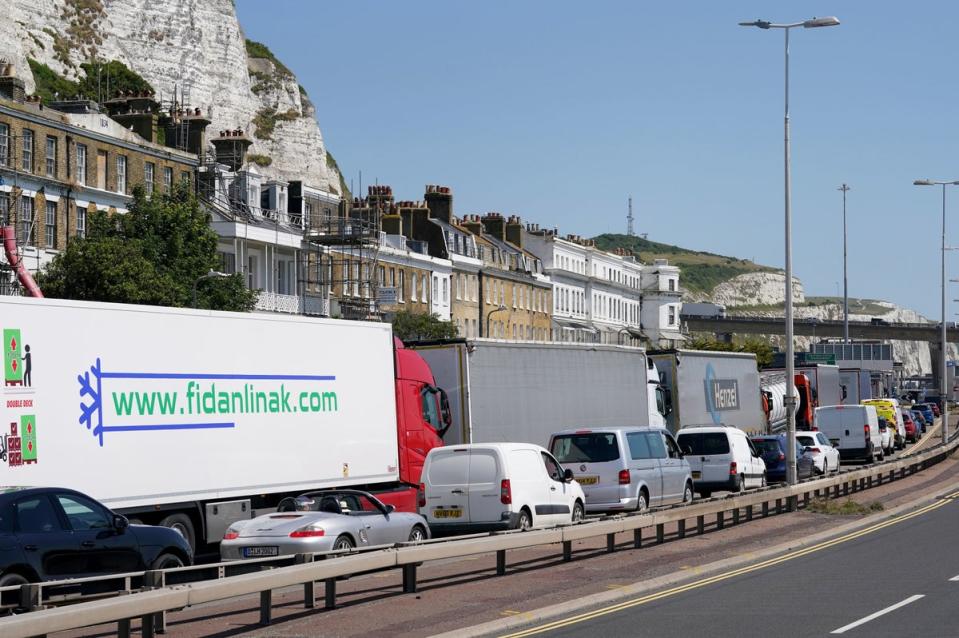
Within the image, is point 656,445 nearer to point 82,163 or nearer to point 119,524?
point 119,524

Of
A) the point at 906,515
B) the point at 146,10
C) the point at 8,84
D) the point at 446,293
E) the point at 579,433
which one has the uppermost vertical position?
the point at 146,10

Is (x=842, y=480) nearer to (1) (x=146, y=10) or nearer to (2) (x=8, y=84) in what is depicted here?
(2) (x=8, y=84)

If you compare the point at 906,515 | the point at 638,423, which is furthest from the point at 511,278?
the point at 906,515

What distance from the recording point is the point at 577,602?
16.4m

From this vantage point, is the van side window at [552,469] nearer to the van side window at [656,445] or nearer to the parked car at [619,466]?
the parked car at [619,466]

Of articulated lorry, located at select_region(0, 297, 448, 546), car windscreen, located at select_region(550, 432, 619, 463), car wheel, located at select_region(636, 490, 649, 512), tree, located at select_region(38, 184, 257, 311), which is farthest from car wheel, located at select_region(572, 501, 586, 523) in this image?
tree, located at select_region(38, 184, 257, 311)

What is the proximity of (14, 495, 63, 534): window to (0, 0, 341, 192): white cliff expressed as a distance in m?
93.0

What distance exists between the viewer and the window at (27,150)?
2151 inches

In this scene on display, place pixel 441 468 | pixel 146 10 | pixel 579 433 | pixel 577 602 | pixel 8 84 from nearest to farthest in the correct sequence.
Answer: pixel 577 602, pixel 441 468, pixel 579 433, pixel 8 84, pixel 146 10

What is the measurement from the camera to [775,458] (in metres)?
40.7

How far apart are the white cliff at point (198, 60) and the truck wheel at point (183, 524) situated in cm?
8856

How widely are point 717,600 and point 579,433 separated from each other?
12.0 metres

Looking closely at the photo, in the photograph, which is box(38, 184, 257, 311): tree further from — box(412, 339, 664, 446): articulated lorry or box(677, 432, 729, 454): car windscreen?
box(677, 432, 729, 454): car windscreen

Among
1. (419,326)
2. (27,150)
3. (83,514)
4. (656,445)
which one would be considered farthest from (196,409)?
(419,326)
